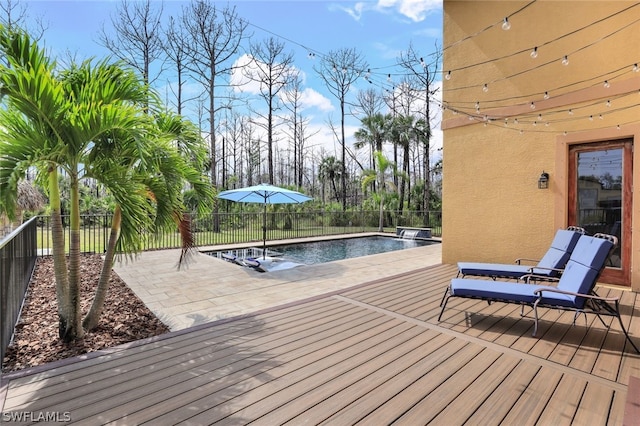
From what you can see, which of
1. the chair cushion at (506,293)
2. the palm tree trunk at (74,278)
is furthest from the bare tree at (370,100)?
the palm tree trunk at (74,278)

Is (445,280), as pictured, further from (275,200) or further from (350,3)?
(350,3)

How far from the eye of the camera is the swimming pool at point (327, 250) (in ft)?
30.2

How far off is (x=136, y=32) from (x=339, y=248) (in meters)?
15.8

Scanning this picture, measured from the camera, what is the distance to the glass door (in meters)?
5.08

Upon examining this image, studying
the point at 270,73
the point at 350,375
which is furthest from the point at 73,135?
the point at 270,73

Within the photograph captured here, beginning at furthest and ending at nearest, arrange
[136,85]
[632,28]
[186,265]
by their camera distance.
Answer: [186,265] → [632,28] → [136,85]

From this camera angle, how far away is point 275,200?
8422mm

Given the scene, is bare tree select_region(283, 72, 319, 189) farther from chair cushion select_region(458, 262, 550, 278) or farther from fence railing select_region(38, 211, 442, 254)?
chair cushion select_region(458, 262, 550, 278)

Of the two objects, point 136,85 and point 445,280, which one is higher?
point 136,85

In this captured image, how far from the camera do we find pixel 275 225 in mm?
14062

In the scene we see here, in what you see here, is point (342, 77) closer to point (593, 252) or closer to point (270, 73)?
point (270, 73)

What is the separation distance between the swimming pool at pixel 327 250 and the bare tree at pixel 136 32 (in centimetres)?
1255

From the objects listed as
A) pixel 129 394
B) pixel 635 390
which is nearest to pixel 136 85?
pixel 129 394

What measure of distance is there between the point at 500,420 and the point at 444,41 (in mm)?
7463
